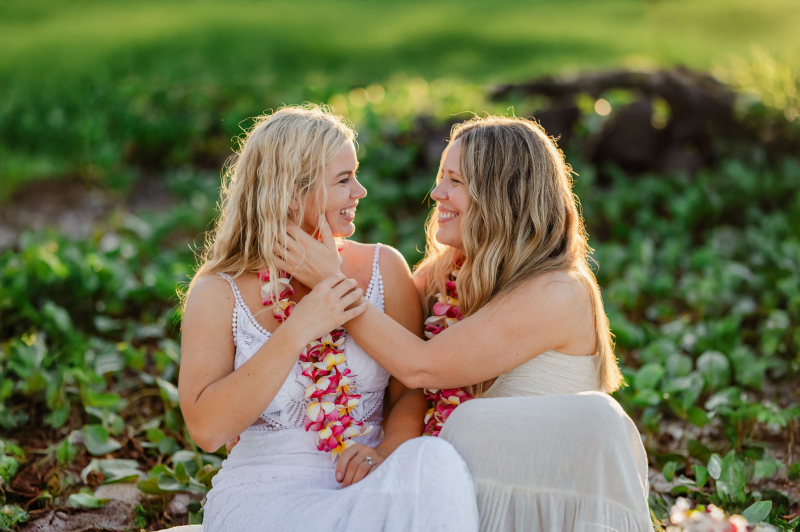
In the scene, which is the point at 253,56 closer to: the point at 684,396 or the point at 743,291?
the point at 743,291

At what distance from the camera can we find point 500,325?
245cm

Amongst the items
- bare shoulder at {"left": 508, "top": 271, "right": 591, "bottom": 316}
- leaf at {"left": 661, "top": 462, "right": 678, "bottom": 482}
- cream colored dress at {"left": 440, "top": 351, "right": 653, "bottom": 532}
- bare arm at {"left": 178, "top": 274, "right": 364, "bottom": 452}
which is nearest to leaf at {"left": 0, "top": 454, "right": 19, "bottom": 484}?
bare arm at {"left": 178, "top": 274, "right": 364, "bottom": 452}

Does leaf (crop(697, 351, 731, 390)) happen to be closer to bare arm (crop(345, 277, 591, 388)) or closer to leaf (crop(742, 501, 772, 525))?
leaf (crop(742, 501, 772, 525))

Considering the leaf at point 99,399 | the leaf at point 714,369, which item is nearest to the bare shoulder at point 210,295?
the leaf at point 99,399

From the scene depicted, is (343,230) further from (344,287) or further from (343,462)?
(343,462)

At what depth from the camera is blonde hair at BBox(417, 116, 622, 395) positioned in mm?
2551

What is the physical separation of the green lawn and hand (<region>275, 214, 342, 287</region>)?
793 cm

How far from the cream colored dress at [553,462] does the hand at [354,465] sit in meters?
0.32

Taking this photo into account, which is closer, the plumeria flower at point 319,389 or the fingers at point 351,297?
the fingers at point 351,297

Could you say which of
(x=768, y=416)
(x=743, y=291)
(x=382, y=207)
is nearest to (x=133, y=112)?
(x=382, y=207)

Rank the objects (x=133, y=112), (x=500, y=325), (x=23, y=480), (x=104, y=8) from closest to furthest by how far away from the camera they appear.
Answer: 1. (x=500, y=325)
2. (x=23, y=480)
3. (x=133, y=112)
4. (x=104, y=8)

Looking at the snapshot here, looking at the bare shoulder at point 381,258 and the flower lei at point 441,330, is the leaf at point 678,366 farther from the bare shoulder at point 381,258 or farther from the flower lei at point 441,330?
the bare shoulder at point 381,258

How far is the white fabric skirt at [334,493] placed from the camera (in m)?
2.04

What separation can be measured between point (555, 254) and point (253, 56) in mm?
10697
